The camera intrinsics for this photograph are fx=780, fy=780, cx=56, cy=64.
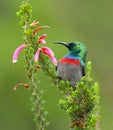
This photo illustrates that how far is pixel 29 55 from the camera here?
16.7 ft

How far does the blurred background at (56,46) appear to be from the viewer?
2855cm

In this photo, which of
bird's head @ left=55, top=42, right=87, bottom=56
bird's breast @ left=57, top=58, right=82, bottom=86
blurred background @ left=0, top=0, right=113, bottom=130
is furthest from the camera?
blurred background @ left=0, top=0, right=113, bottom=130

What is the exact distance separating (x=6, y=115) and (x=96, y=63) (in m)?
7.17

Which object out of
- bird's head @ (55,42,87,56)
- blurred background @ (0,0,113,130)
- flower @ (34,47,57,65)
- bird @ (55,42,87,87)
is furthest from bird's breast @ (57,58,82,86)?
blurred background @ (0,0,113,130)

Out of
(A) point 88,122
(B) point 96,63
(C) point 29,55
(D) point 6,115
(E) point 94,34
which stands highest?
(E) point 94,34

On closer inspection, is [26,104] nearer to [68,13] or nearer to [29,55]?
[68,13]

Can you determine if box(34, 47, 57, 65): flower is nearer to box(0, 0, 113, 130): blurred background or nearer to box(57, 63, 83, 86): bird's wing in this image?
box(57, 63, 83, 86): bird's wing

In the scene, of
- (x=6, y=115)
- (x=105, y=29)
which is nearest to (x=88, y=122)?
(x=6, y=115)

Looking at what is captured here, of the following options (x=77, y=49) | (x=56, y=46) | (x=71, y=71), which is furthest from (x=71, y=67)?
(x=56, y=46)

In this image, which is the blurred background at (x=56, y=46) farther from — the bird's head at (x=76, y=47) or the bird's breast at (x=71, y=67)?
the bird's head at (x=76, y=47)

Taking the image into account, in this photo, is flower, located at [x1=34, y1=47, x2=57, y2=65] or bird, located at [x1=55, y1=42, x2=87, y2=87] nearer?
flower, located at [x1=34, y1=47, x2=57, y2=65]

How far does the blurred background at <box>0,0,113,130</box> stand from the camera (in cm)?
2855

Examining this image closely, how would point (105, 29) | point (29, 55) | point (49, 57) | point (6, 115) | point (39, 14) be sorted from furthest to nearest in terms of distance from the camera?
point (105, 29) < point (39, 14) < point (6, 115) < point (49, 57) < point (29, 55)

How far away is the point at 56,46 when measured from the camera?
97.0 feet
